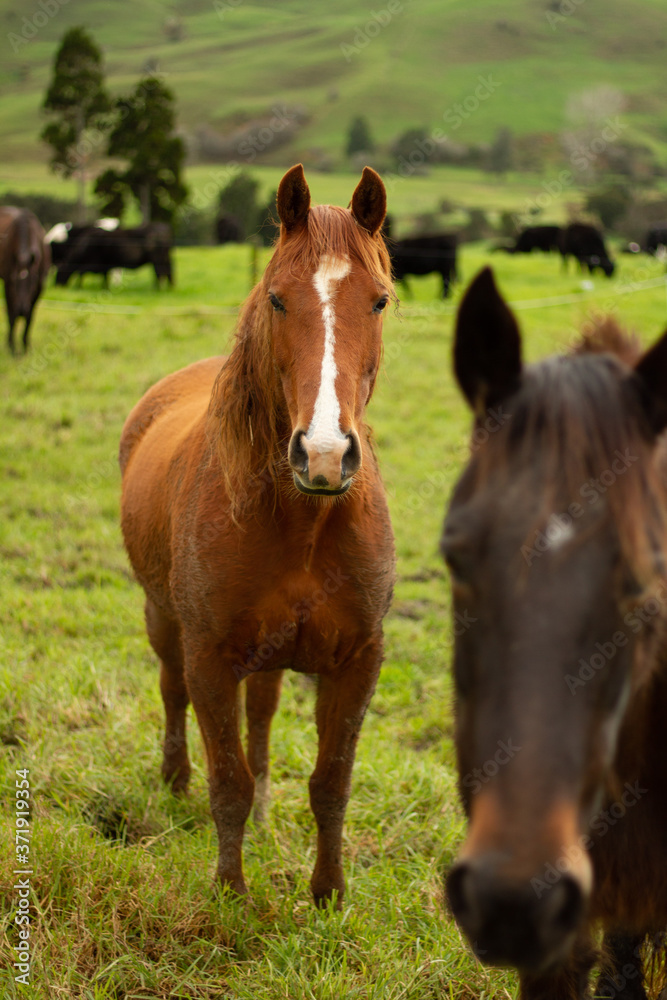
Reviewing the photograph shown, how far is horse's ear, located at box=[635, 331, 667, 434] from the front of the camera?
4.80ft

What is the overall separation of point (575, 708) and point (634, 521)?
0.33m

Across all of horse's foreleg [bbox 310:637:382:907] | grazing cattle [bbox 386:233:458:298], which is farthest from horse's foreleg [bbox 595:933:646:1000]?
grazing cattle [bbox 386:233:458:298]

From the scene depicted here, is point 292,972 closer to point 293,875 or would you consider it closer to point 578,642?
point 293,875

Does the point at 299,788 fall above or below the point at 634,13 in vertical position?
below

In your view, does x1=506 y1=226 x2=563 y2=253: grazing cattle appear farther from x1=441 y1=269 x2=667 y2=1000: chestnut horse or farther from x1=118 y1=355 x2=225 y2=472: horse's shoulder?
x1=441 y1=269 x2=667 y2=1000: chestnut horse

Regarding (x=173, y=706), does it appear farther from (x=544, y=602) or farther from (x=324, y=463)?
(x=544, y=602)

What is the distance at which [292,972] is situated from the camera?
8.86 feet

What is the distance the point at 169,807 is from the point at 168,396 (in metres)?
2.12

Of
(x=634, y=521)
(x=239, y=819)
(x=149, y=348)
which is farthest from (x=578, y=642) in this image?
(x=149, y=348)

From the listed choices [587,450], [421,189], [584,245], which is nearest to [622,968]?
[587,450]

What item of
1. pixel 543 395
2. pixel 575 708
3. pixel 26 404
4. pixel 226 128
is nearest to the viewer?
pixel 575 708

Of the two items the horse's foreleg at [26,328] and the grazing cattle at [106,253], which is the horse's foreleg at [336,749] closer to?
the horse's foreleg at [26,328]

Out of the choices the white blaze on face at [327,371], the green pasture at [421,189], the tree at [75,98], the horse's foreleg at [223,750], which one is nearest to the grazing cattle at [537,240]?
the green pasture at [421,189]

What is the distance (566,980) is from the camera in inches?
84.5
